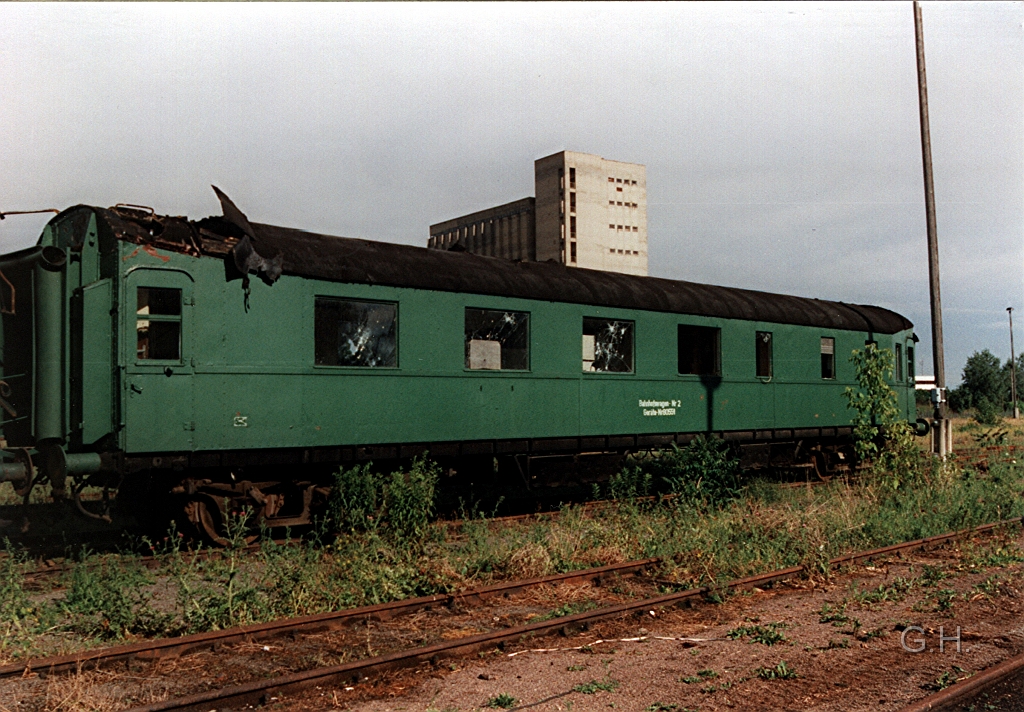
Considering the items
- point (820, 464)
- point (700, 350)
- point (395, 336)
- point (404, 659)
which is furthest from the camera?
point (820, 464)

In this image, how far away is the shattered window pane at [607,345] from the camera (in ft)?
43.2

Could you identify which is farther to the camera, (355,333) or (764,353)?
(764,353)

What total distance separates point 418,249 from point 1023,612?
813 centimetres

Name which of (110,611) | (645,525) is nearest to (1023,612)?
(645,525)

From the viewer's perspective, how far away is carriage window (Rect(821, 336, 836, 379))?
17203mm

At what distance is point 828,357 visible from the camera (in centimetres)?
1734

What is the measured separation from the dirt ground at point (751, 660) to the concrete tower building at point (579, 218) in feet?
57.8

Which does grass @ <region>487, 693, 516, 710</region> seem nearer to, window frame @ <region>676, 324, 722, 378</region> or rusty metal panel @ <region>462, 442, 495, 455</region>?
rusty metal panel @ <region>462, 442, 495, 455</region>

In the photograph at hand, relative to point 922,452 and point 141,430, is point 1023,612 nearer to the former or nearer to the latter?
point 922,452

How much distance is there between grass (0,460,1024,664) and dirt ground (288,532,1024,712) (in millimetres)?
226

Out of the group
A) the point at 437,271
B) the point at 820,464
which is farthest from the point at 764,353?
the point at 437,271

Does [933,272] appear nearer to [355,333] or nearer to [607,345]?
[607,345]

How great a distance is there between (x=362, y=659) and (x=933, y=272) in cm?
1483

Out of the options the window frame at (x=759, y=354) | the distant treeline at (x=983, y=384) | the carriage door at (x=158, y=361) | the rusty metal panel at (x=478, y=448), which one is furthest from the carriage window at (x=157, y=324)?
the distant treeline at (x=983, y=384)
